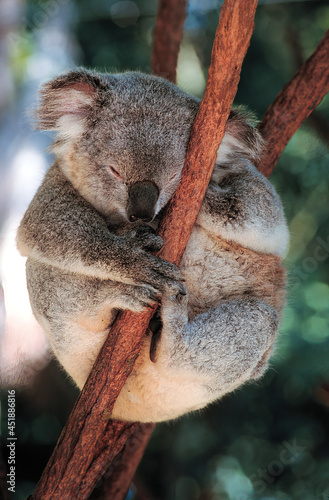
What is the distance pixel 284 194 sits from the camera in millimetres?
3736

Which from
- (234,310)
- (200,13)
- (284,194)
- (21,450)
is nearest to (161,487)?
(21,450)

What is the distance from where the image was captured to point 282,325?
3.33 metres

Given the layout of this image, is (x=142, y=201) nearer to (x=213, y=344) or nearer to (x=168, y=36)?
(x=213, y=344)

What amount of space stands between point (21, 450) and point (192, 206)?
2.21 m

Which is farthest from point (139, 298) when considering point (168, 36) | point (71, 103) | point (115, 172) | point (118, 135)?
point (168, 36)

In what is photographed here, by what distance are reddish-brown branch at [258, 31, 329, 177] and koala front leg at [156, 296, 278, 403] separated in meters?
1.32

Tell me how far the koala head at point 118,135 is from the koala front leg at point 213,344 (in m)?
0.48

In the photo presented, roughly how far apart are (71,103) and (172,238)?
82cm

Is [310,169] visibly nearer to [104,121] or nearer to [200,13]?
[200,13]

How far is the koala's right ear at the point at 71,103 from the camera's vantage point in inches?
83.2

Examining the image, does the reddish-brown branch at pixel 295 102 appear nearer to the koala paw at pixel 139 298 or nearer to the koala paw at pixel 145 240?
the koala paw at pixel 145 240

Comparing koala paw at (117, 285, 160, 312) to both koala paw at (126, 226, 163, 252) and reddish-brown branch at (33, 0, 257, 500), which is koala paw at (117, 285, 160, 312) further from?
koala paw at (126, 226, 163, 252)

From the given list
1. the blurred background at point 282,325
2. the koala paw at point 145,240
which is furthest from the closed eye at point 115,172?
the blurred background at point 282,325

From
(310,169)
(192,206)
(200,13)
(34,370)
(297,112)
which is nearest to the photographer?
(192,206)
